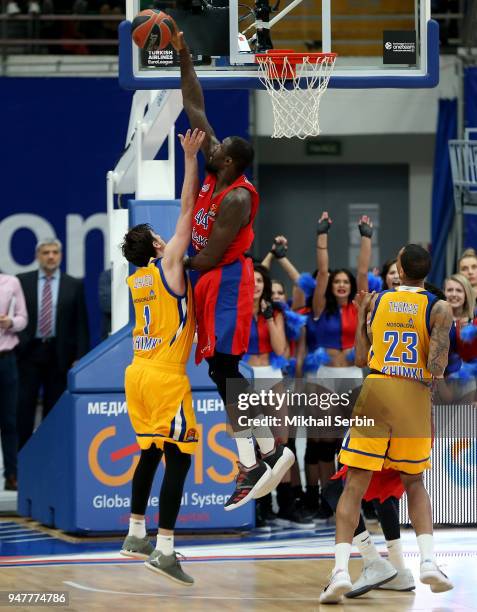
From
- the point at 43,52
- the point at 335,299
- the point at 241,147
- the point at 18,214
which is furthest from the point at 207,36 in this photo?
the point at 43,52

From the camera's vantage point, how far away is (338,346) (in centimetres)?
1037

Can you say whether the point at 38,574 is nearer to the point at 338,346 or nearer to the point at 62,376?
the point at 338,346

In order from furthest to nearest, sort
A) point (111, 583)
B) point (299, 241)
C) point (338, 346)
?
point (299, 241)
point (338, 346)
point (111, 583)

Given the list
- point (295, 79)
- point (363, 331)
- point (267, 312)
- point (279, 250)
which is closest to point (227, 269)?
point (363, 331)

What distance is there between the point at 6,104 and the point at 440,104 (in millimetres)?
6493

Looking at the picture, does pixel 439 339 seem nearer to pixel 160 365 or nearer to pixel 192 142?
pixel 160 365

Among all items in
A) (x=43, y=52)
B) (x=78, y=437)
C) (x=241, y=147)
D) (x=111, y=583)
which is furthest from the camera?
(x=43, y=52)

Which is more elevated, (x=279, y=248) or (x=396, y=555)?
(x=279, y=248)

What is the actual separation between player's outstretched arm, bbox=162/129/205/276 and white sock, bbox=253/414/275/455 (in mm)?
1066

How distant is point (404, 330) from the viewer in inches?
289

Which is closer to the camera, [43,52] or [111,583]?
[111,583]

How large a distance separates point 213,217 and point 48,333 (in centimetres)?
541

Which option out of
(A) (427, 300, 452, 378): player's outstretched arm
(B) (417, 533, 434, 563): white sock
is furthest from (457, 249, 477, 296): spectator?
(B) (417, 533, 434, 563): white sock

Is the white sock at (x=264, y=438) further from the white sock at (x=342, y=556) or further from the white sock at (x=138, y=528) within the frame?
the white sock at (x=138, y=528)
